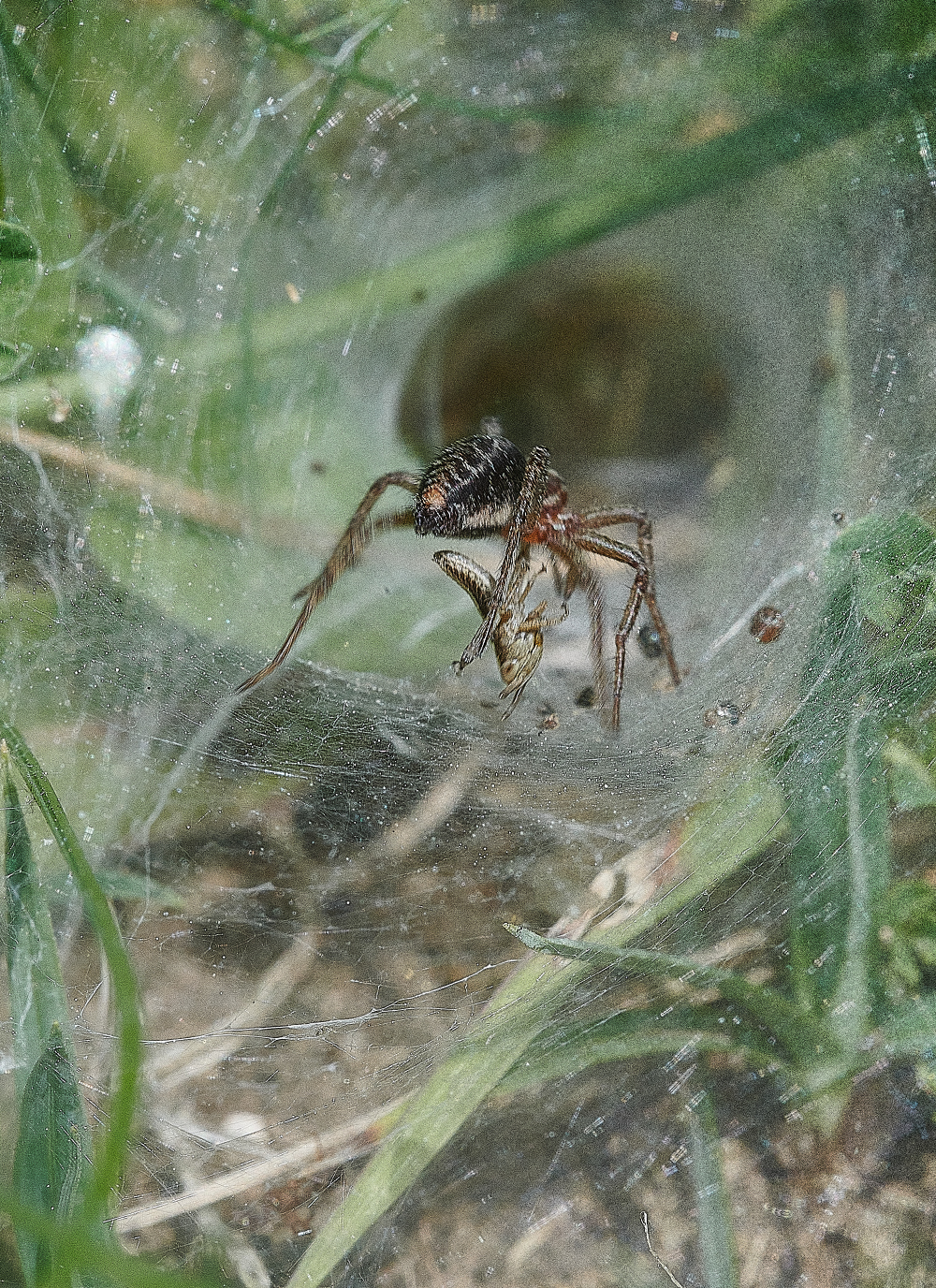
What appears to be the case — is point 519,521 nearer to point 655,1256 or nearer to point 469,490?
point 469,490

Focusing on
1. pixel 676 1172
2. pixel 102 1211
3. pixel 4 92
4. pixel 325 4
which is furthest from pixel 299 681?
pixel 325 4

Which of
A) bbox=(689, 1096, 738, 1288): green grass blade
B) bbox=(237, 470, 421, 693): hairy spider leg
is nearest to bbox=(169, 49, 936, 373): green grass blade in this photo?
bbox=(237, 470, 421, 693): hairy spider leg

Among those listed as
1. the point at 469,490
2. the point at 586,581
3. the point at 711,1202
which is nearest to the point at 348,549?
the point at 469,490

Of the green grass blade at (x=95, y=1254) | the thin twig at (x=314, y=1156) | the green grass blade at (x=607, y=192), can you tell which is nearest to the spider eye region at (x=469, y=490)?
the green grass blade at (x=607, y=192)

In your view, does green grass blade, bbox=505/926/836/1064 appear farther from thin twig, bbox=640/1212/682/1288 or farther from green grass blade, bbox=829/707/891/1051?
thin twig, bbox=640/1212/682/1288

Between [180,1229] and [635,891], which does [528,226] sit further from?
[180,1229]

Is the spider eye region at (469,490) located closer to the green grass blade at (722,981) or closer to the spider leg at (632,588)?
the spider leg at (632,588)
